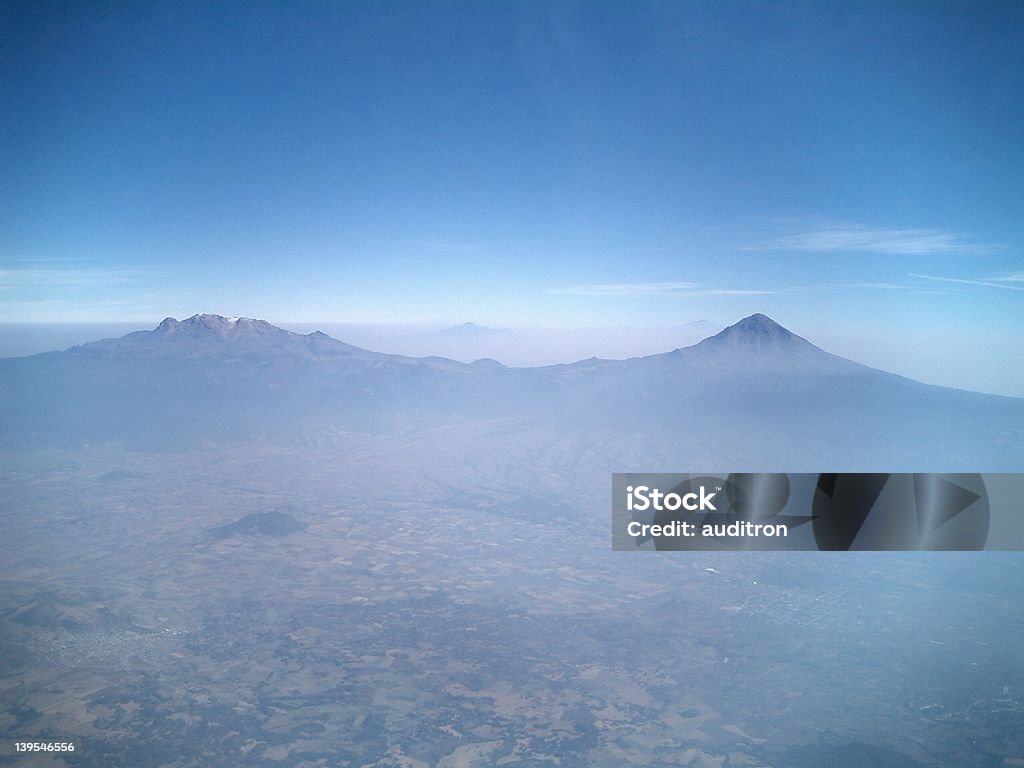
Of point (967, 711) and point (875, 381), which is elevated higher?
point (875, 381)

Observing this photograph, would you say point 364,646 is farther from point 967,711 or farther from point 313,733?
point 967,711

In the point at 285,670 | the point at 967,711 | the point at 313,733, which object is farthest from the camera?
the point at 285,670

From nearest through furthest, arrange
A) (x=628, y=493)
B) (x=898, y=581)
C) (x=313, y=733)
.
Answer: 1. (x=628, y=493)
2. (x=313, y=733)
3. (x=898, y=581)

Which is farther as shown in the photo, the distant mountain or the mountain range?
the distant mountain

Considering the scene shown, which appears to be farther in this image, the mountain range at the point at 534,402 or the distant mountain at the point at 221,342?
the distant mountain at the point at 221,342

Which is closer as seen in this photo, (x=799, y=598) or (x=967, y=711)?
(x=967, y=711)

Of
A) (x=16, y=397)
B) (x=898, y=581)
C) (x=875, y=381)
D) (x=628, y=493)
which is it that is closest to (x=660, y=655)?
(x=628, y=493)

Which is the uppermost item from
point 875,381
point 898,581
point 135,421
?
point 875,381
